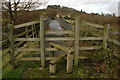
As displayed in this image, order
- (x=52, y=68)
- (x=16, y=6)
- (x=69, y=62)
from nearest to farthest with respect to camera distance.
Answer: (x=52, y=68) → (x=69, y=62) → (x=16, y=6)

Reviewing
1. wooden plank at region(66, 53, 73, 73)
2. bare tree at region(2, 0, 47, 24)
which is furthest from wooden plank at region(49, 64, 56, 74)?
bare tree at region(2, 0, 47, 24)

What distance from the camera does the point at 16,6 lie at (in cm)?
1041

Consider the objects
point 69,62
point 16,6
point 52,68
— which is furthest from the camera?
point 16,6

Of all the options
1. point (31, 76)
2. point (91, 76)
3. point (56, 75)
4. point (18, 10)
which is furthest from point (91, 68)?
point (18, 10)

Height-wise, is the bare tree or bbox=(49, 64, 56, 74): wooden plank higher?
the bare tree

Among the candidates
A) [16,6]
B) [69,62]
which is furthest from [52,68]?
[16,6]

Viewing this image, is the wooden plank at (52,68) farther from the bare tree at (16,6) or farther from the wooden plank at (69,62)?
the bare tree at (16,6)

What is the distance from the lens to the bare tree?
9.66 m

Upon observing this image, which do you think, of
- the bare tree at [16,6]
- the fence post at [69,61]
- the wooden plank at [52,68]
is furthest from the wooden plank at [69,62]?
the bare tree at [16,6]

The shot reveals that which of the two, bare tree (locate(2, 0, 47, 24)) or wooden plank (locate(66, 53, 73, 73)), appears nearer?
wooden plank (locate(66, 53, 73, 73))

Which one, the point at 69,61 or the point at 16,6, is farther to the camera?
the point at 16,6

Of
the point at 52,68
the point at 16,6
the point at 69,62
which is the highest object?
the point at 16,6

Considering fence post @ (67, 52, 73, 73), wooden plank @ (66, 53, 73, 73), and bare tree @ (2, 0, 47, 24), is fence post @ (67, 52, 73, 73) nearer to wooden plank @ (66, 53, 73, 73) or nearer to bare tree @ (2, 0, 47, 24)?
wooden plank @ (66, 53, 73, 73)

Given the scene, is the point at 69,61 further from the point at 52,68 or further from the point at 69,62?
the point at 52,68
